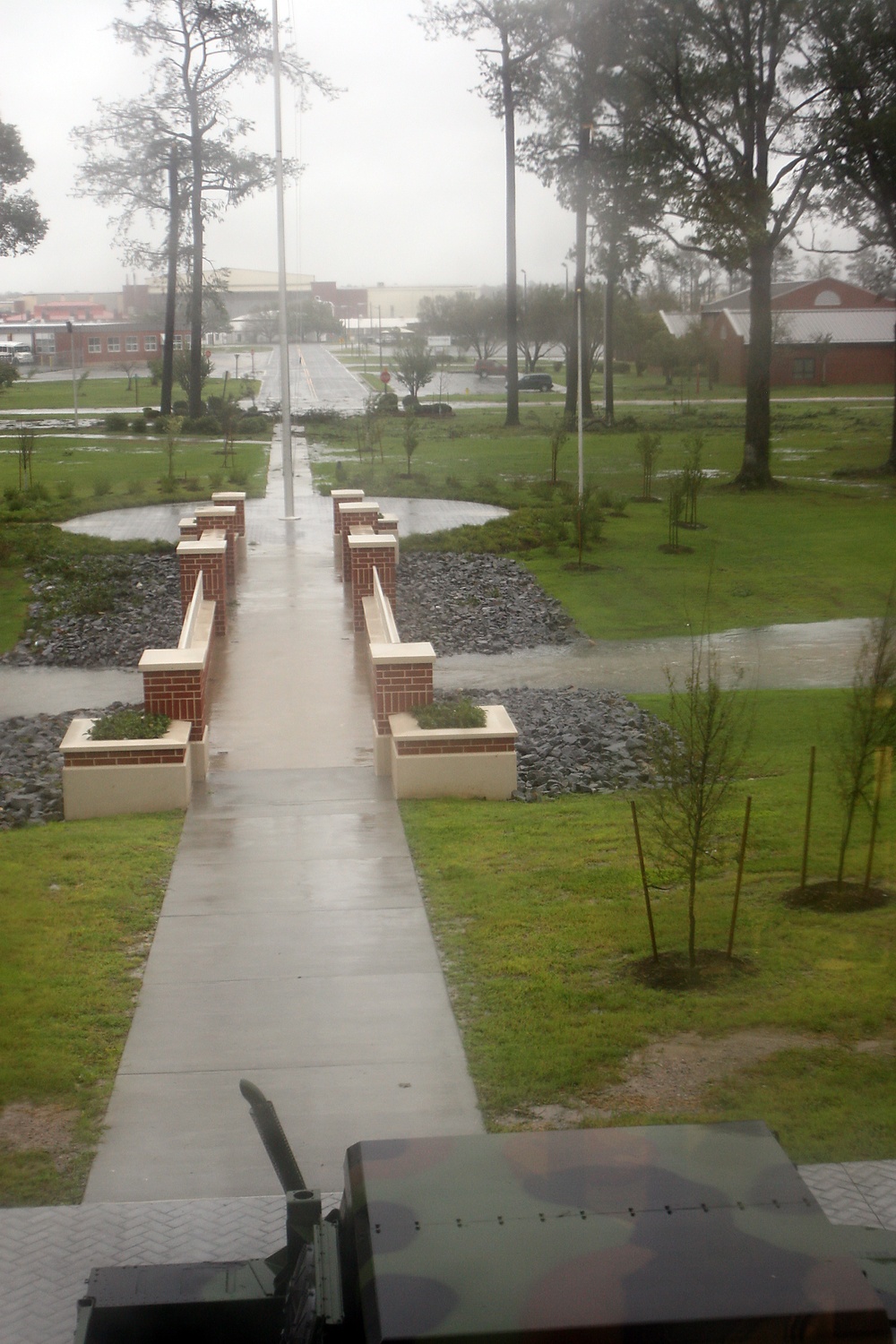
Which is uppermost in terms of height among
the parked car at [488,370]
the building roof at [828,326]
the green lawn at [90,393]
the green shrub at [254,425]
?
the building roof at [828,326]

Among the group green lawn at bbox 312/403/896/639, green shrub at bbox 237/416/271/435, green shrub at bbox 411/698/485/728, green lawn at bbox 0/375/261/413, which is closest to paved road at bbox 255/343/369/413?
green lawn at bbox 0/375/261/413

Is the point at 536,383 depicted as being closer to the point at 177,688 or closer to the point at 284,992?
the point at 177,688

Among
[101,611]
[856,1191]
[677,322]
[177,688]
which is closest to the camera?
[856,1191]

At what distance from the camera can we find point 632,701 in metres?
13.5

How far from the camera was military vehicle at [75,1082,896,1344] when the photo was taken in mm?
2533

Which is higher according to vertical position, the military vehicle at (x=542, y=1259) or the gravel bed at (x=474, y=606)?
the military vehicle at (x=542, y=1259)

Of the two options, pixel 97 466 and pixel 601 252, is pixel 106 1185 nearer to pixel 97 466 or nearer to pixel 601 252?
pixel 97 466

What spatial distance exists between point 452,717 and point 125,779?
2.54 meters

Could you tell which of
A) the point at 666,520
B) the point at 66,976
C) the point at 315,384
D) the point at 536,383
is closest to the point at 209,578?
the point at 66,976

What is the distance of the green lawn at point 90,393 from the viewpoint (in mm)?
58344

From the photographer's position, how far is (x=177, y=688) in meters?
10.8

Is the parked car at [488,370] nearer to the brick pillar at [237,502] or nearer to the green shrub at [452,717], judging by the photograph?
the brick pillar at [237,502]

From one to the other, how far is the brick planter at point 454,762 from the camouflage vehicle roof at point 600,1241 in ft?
22.5

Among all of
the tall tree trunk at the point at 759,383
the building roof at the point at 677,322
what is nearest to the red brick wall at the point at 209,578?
the tall tree trunk at the point at 759,383
